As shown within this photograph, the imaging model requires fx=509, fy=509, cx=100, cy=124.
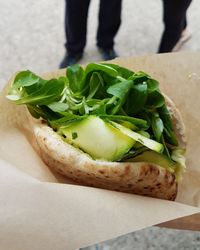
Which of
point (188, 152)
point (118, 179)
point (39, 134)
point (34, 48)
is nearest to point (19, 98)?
point (39, 134)

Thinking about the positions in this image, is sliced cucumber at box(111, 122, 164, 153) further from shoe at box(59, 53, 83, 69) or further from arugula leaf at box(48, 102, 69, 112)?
shoe at box(59, 53, 83, 69)

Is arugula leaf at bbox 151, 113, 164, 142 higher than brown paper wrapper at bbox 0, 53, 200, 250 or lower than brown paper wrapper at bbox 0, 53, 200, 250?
higher

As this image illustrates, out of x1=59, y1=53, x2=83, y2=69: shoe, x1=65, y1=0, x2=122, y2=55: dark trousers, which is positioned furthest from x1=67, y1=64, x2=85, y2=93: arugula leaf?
x1=59, y1=53, x2=83, y2=69: shoe

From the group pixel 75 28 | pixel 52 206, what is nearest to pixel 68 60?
pixel 75 28

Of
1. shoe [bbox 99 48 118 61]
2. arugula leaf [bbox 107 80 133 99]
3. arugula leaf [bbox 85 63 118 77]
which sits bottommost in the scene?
shoe [bbox 99 48 118 61]

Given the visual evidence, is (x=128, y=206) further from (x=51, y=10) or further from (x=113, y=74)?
(x=51, y=10)

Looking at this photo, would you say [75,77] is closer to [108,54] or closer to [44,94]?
[44,94]
